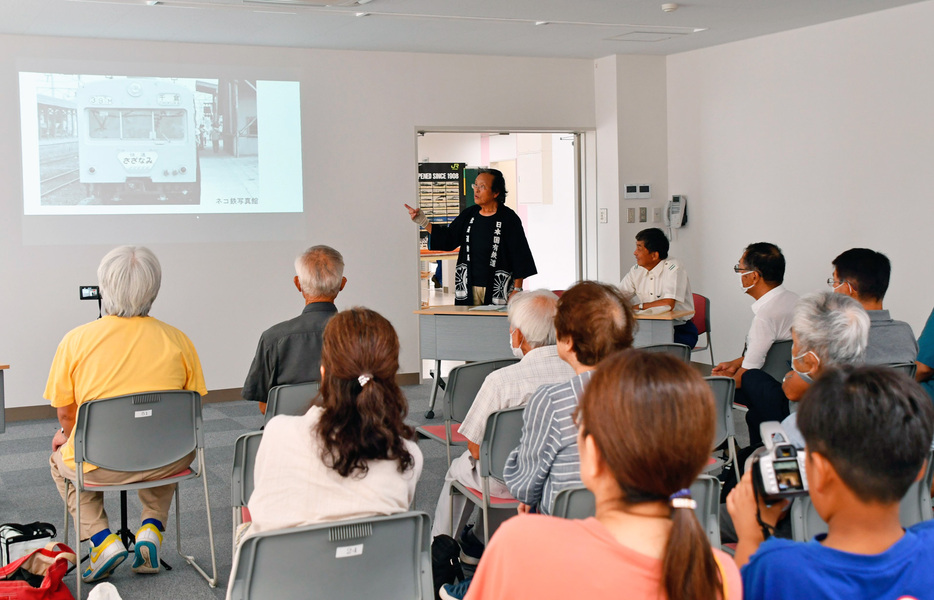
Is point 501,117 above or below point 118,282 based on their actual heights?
above

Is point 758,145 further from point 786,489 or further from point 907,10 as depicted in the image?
point 786,489

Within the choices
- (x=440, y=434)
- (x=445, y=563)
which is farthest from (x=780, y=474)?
(x=440, y=434)

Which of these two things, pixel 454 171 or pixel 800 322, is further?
pixel 454 171

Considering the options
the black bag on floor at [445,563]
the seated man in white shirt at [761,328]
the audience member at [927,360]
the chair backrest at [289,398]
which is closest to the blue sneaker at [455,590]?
the black bag on floor at [445,563]

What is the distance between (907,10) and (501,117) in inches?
127

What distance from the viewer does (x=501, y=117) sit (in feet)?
24.3

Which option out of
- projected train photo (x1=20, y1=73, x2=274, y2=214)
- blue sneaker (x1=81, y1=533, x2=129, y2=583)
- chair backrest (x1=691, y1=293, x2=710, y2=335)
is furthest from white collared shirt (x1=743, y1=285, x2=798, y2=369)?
projected train photo (x1=20, y1=73, x2=274, y2=214)

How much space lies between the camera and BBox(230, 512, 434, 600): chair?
1838 mm

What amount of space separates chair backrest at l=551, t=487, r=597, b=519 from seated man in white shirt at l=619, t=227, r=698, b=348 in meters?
3.53

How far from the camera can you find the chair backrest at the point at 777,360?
409cm

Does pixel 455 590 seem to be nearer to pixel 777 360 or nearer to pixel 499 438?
pixel 499 438

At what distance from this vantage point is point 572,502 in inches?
77.3

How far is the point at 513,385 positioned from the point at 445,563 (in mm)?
625

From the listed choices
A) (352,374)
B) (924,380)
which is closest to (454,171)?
(924,380)
